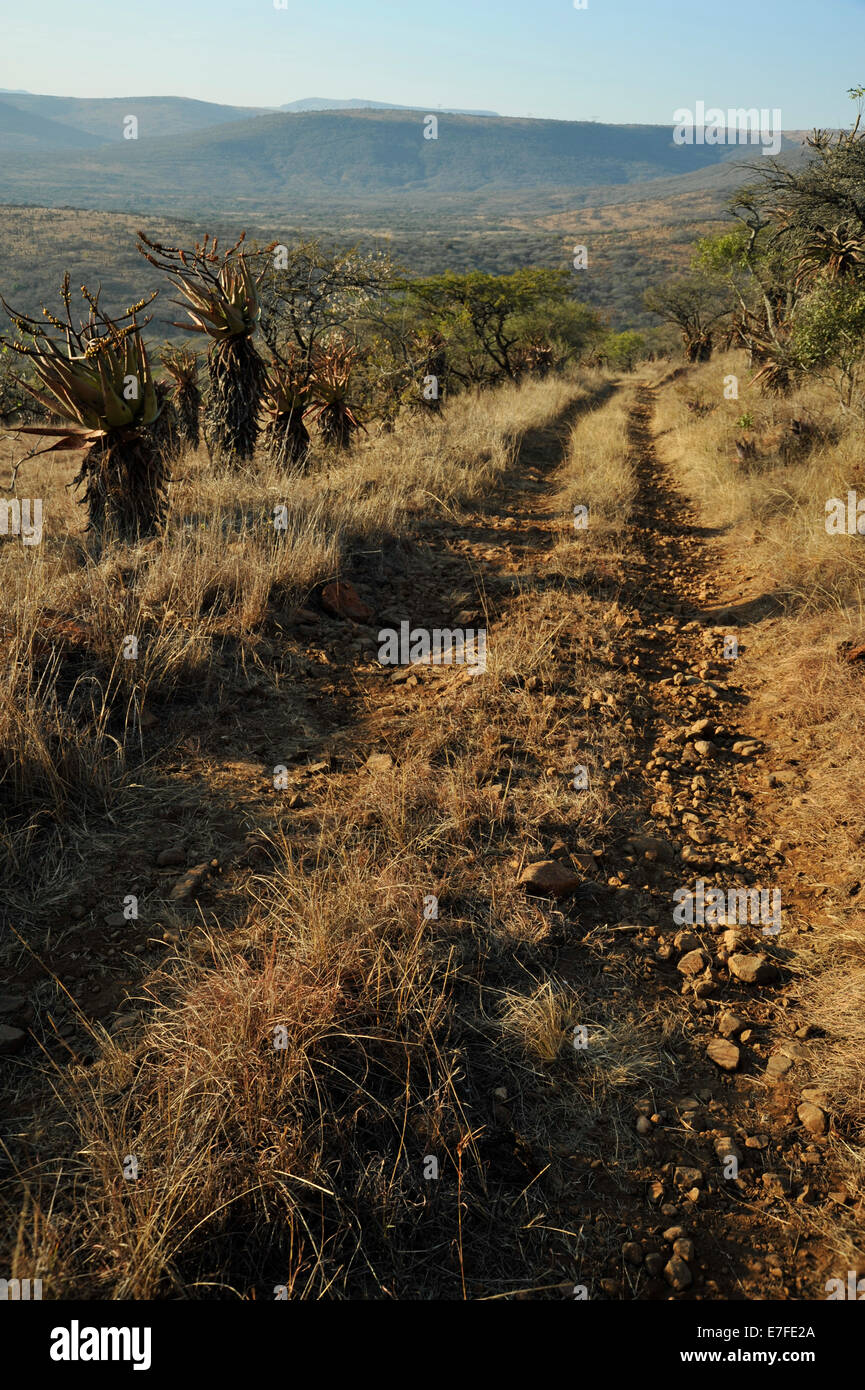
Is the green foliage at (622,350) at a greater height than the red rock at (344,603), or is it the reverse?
the green foliage at (622,350)

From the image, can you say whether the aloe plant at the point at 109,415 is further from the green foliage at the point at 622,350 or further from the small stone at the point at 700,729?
the green foliage at the point at 622,350

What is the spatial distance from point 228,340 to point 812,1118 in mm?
6362

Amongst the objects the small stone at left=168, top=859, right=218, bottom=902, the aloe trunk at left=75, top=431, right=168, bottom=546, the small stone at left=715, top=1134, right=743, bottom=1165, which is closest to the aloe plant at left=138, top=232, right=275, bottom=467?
the aloe trunk at left=75, top=431, right=168, bottom=546

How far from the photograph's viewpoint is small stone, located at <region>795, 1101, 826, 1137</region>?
1880mm

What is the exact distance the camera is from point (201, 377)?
39.9ft

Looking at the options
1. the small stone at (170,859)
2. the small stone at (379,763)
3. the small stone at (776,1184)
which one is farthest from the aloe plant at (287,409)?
the small stone at (776,1184)

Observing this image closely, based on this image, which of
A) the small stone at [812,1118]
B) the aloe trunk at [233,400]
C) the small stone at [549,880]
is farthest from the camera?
the aloe trunk at [233,400]

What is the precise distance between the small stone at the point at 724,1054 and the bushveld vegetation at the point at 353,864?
79 millimetres

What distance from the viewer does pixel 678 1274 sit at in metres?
1.60

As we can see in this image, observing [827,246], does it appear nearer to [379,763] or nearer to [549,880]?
[379,763]

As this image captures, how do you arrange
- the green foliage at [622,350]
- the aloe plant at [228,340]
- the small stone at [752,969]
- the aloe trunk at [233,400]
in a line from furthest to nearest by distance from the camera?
the green foliage at [622,350]
the aloe trunk at [233,400]
the aloe plant at [228,340]
the small stone at [752,969]

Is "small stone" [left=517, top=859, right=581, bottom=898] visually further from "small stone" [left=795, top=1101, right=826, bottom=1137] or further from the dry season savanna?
"small stone" [left=795, top=1101, right=826, bottom=1137]

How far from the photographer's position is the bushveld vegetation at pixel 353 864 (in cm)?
164

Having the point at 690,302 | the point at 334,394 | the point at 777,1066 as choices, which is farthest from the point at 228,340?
the point at 690,302
